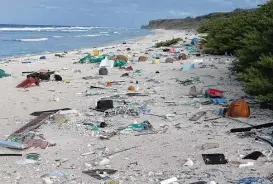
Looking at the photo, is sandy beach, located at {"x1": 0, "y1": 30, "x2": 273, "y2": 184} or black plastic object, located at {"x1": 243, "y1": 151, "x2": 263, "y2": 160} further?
black plastic object, located at {"x1": 243, "y1": 151, "x2": 263, "y2": 160}

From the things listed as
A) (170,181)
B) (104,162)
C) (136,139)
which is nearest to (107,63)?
(136,139)

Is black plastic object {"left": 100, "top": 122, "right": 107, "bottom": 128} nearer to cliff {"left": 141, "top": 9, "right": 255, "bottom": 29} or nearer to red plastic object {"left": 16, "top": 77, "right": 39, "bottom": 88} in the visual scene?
red plastic object {"left": 16, "top": 77, "right": 39, "bottom": 88}

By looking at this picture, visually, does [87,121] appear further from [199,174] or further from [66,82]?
[66,82]

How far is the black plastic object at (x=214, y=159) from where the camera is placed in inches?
146

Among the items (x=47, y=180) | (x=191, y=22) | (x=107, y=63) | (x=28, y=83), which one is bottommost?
(x=47, y=180)

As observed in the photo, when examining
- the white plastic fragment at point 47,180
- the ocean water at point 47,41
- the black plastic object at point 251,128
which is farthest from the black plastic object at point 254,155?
the ocean water at point 47,41

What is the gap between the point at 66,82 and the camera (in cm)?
898

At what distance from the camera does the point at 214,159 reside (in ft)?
12.4

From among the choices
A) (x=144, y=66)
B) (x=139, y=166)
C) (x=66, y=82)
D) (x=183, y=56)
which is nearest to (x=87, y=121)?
(x=139, y=166)

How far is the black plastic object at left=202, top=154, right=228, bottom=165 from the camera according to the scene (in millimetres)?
3717

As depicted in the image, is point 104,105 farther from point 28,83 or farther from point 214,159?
point 28,83

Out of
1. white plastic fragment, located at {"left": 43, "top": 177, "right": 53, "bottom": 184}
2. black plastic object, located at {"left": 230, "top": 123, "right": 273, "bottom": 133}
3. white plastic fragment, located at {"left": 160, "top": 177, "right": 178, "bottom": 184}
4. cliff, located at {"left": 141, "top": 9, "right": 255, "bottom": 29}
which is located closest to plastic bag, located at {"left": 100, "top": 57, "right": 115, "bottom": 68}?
black plastic object, located at {"left": 230, "top": 123, "right": 273, "bottom": 133}

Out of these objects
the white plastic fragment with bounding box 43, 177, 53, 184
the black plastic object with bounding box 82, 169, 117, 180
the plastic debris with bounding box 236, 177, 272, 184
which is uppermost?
the plastic debris with bounding box 236, 177, 272, 184

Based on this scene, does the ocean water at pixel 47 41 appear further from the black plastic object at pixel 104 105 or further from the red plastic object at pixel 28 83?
the black plastic object at pixel 104 105
